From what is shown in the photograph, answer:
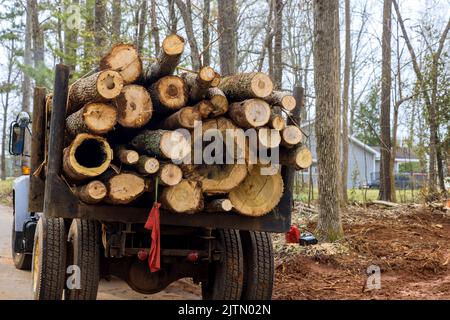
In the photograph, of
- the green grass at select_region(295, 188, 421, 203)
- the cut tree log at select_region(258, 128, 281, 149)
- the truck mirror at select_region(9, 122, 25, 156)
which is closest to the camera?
the cut tree log at select_region(258, 128, 281, 149)

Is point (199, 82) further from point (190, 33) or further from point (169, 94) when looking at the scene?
point (190, 33)

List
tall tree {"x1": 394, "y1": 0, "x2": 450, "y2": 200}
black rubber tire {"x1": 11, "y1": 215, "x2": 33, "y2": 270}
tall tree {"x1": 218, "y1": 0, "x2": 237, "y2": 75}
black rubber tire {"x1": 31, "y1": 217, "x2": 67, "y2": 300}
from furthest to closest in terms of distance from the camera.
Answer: tall tree {"x1": 394, "y1": 0, "x2": 450, "y2": 200}
tall tree {"x1": 218, "y1": 0, "x2": 237, "y2": 75}
black rubber tire {"x1": 11, "y1": 215, "x2": 33, "y2": 270}
black rubber tire {"x1": 31, "y1": 217, "x2": 67, "y2": 300}

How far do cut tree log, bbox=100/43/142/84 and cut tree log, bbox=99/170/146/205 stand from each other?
32.4 inches

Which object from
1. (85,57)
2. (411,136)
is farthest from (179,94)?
(411,136)

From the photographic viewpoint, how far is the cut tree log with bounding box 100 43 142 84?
4.95m

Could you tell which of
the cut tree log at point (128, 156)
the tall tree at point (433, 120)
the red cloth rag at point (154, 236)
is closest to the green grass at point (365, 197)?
the tall tree at point (433, 120)

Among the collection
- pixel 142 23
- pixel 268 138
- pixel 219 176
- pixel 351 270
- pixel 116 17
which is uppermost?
pixel 116 17

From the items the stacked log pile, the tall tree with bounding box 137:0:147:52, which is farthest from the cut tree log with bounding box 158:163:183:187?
the tall tree with bounding box 137:0:147:52

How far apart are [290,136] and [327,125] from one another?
478 centimetres

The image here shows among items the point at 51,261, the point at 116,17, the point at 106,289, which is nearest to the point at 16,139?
the point at 106,289

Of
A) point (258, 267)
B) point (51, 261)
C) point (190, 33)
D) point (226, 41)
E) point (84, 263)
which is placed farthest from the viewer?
point (190, 33)

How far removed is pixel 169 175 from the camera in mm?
4742

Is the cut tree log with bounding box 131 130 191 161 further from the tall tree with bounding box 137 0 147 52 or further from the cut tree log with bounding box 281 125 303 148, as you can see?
the tall tree with bounding box 137 0 147 52
